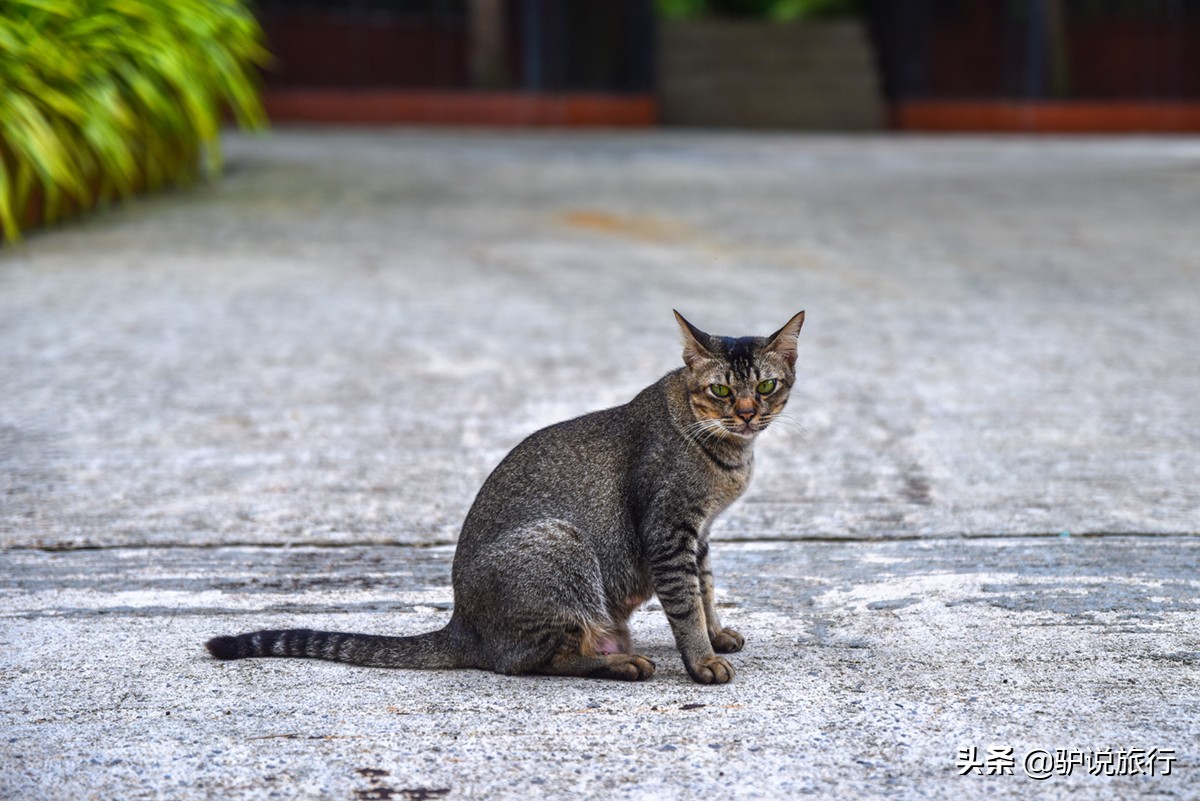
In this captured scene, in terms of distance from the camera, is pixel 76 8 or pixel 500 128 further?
pixel 500 128

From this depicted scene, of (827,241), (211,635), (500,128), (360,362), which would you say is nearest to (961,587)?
(211,635)

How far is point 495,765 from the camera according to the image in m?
3.01

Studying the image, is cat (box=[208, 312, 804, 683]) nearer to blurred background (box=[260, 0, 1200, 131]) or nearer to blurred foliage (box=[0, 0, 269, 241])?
blurred foliage (box=[0, 0, 269, 241])

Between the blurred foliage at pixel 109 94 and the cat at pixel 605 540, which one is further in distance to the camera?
the blurred foliage at pixel 109 94

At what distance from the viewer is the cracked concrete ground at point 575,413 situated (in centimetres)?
313

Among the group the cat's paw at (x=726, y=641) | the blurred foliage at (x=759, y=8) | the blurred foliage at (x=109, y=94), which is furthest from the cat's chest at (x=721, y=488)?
the blurred foliage at (x=759, y=8)

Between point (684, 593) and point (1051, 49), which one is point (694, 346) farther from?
point (1051, 49)

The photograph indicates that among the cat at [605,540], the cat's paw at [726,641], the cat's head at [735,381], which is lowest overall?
the cat's paw at [726,641]

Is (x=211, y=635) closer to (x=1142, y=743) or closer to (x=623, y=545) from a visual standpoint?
(x=623, y=545)

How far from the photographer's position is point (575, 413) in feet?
19.3

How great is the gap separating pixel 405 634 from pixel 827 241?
5.73 meters

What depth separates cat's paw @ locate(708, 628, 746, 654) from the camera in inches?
147

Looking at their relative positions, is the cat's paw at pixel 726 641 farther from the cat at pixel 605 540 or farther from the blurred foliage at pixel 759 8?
the blurred foliage at pixel 759 8

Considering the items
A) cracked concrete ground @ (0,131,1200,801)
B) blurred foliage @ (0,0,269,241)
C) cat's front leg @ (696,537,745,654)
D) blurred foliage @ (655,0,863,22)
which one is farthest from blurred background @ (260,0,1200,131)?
cat's front leg @ (696,537,745,654)
